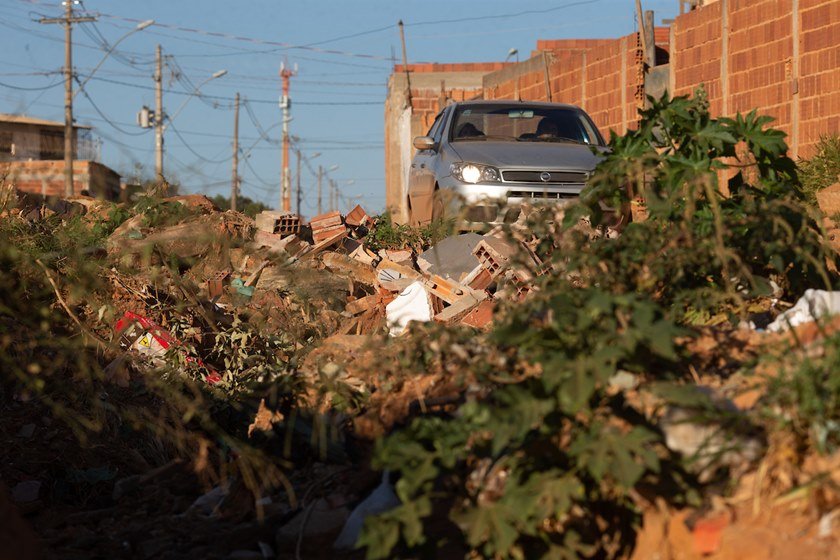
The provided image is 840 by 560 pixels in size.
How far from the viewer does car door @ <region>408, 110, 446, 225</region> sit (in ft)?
34.2

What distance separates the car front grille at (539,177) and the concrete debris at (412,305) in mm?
1757

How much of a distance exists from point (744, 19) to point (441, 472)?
37.1 ft

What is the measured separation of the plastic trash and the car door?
20.6 ft

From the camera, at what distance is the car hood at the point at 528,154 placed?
31.3 feet

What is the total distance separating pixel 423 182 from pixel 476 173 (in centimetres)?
124

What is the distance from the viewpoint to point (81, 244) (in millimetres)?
8602

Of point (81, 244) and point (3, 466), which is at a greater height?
point (81, 244)

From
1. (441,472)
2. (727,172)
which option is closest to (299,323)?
(441,472)

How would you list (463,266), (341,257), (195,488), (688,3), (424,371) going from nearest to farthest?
(424,371) < (195,488) < (463,266) < (341,257) < (688,3)

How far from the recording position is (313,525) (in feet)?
12.9

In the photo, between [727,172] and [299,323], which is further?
[727,172]

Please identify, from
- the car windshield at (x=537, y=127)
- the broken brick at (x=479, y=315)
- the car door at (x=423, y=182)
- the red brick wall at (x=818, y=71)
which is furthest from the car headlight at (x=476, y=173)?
the red brick wall at (x=818, y=71)

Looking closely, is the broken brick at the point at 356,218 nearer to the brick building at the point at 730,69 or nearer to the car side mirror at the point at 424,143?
Answer: the brick building at the point at 730,69

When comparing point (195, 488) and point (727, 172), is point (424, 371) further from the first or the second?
point (727, 172)
